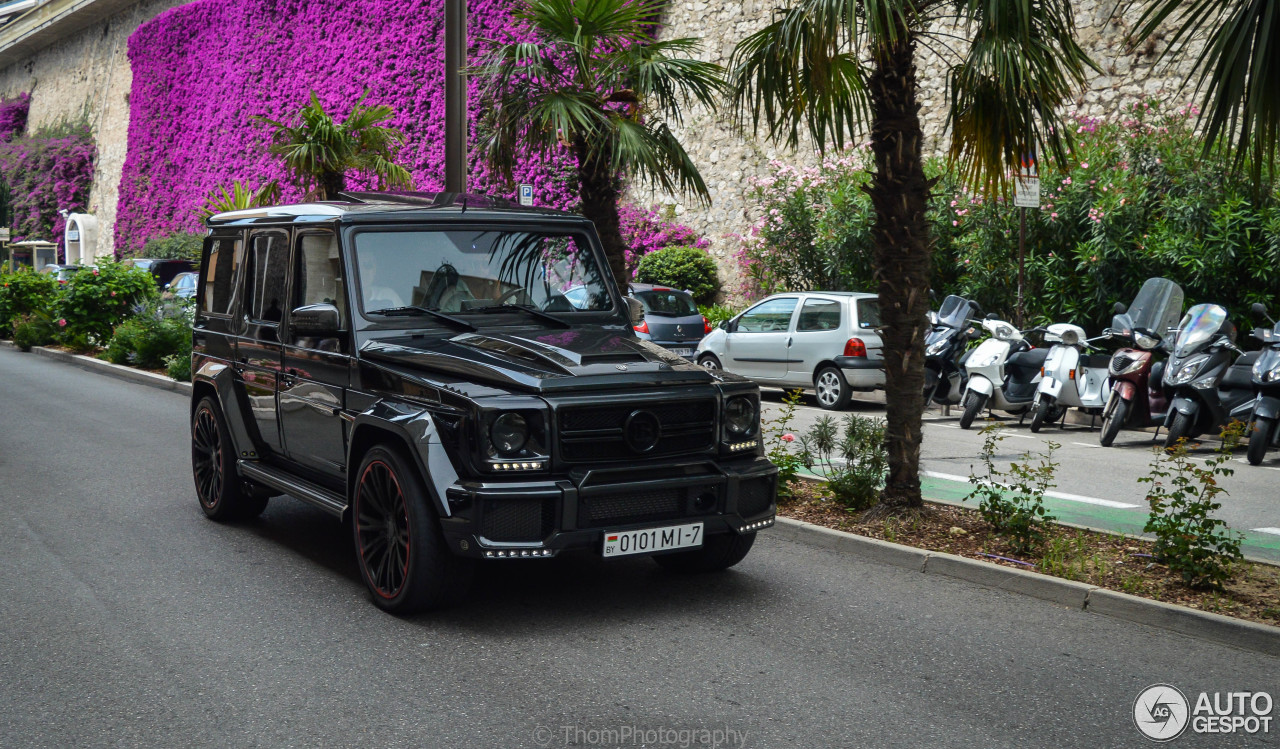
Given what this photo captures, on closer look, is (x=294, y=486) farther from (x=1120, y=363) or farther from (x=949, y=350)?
(x=949, y=350)

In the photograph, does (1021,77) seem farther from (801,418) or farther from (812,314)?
(812,314)

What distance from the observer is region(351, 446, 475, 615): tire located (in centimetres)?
531

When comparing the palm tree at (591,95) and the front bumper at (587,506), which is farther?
the palm tree at (591,95)

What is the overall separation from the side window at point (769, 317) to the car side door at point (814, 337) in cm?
28

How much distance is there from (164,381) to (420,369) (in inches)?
Result: 527

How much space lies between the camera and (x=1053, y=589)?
600 centimetres

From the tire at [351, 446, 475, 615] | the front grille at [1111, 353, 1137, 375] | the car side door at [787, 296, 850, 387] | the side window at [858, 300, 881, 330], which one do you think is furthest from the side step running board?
the side window at [858, 300, 881, 330]

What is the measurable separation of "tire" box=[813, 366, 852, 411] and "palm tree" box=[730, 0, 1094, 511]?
805 cm

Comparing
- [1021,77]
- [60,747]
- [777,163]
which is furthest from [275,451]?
[777,163]

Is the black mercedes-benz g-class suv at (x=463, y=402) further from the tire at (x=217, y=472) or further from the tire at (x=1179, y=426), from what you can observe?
the tire at (x=1179, y=426)

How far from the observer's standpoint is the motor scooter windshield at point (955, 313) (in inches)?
589

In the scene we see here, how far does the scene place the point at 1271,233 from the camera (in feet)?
45.4

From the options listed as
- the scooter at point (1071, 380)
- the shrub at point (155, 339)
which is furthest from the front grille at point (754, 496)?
the shrub at point (155, 339)

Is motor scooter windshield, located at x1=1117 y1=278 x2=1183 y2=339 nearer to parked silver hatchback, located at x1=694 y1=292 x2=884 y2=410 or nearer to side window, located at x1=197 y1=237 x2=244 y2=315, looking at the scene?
parked silver hatchback, located at x1=694 y1=292 x2=884 y2=410
